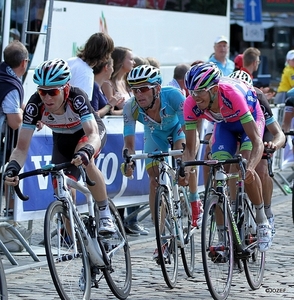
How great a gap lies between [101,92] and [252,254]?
10.7 feet

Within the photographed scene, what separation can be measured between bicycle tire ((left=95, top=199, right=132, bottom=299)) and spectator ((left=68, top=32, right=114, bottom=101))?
2.78m

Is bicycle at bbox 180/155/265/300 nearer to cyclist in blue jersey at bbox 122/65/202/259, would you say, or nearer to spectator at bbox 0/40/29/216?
cyclist in blue jersey at bbox 122/65/202/259

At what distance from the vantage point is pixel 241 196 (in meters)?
7.68

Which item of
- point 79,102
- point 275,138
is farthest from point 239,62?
point 79,102

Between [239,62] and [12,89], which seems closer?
[12,89]

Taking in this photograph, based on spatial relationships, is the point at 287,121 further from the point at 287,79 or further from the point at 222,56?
the point at 287,79

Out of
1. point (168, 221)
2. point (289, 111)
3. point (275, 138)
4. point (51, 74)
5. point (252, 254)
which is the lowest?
point (252, 254)

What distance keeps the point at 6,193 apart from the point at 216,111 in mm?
2416

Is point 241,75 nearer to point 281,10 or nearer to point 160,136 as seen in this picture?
point 160,136

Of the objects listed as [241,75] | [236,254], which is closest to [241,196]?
[236,254]

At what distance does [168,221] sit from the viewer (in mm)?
7781

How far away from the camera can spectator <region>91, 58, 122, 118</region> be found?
1012 centimetres

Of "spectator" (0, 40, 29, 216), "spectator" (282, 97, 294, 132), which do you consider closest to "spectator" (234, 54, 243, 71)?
"spectator" (282, 97, 294, 132)

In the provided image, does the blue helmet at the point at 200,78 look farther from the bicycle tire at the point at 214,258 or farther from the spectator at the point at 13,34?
the spectator at the point at 13,34
